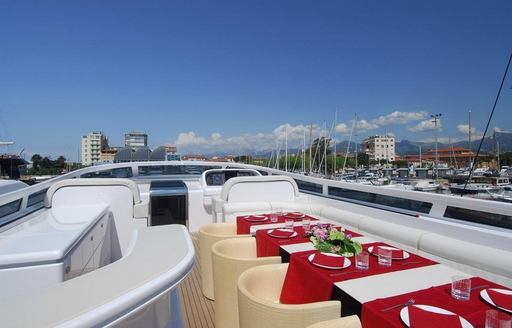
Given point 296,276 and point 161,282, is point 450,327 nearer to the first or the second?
point 296,276

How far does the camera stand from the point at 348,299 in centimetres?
166

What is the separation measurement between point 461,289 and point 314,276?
30.7 inches

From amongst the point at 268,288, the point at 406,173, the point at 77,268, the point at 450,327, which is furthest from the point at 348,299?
the point at 406,173

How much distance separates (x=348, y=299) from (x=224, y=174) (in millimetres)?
5128

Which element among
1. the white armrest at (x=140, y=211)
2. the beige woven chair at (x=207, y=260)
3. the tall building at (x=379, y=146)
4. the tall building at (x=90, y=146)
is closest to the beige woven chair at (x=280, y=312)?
the beige woven chair at (x=207, y=260)

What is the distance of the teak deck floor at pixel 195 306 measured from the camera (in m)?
2.70

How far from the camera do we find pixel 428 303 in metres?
1.58

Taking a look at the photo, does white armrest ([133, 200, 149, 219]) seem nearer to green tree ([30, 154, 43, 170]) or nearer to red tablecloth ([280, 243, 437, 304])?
red tablecloth ([280, 243, 437, 304])

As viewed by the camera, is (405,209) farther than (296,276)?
Yes

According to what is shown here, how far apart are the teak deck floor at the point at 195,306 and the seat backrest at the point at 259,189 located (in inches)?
53.8

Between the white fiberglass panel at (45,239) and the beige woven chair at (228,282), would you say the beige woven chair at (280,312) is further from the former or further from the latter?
the white fiberglass panel at (45,239)

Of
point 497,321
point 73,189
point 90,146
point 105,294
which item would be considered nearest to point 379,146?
point 90,146

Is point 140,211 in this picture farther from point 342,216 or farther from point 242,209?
point 342,216

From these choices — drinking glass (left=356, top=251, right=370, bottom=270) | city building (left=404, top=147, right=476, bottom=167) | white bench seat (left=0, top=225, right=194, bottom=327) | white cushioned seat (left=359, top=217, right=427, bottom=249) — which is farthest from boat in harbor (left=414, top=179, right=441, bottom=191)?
white bench seat (left=0, top=225, right=194, bottom=327)
